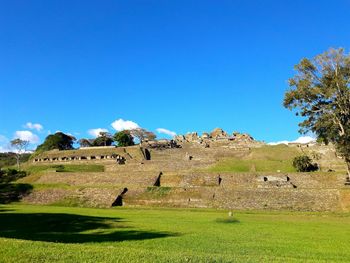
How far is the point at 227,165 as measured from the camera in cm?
5669

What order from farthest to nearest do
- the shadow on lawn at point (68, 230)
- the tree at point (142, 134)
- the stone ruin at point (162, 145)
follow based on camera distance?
the tree at point (142, 134)
the stone ruin at point (162, 145)
the shadow on lawn at point (68, 230)

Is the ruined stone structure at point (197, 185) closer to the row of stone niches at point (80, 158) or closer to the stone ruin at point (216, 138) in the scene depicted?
the row of stone niches at point (80, 158)

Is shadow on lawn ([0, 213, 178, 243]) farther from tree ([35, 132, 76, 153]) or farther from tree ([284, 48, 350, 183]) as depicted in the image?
tree ([35, 132, 76, 153])

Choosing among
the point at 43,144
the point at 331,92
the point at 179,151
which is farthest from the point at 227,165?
the point at 43,144

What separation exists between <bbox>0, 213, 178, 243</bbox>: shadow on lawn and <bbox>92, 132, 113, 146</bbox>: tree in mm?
81348

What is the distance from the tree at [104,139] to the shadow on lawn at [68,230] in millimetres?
81348

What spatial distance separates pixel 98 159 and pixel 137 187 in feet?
96.3

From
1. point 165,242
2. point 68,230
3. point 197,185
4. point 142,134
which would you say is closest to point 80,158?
point 142,134

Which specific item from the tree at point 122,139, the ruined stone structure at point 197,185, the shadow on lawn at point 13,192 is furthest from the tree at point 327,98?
the tree at point 122,139

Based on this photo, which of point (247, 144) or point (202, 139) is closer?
point (247, 144)

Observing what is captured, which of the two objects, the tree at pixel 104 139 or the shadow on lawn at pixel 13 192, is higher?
the tree at pixel 104 139

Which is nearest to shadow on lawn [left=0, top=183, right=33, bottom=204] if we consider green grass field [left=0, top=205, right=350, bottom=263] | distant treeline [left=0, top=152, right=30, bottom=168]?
green grass field [left=0, top=205, right=350, bottom=263]

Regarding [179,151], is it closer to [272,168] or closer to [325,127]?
[272,168]

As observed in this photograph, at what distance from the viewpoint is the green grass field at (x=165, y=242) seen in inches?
358
